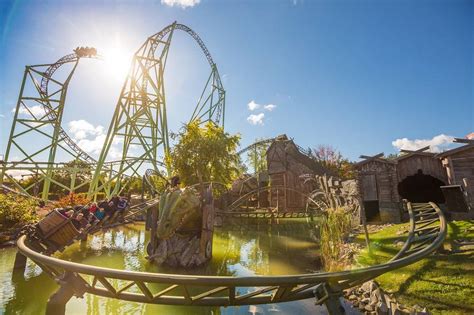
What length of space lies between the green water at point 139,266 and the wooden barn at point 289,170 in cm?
859

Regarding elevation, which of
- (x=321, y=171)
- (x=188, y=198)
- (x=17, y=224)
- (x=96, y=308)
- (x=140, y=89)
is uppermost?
(x=140, y=89)

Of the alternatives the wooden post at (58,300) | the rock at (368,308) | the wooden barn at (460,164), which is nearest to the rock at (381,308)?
the rock at (368,308)

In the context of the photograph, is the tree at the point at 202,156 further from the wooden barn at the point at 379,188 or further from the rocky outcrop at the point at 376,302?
the rocky outcrop at the point at 376,302

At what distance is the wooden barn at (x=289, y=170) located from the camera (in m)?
22.9

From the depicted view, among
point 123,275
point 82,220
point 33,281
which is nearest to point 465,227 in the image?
point 123,275

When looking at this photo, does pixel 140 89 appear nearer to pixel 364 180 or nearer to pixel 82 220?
pixel 82 220

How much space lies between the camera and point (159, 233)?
7.32 meters

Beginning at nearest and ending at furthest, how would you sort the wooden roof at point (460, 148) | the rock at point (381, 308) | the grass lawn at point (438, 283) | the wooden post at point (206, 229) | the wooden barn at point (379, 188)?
the grass lawn at point (438, 283) → the rock at point (381, 308) → the wooden post at point (206, 229) → the wooden roof at point (460, 148) → the wooden barn at point (379, 188)

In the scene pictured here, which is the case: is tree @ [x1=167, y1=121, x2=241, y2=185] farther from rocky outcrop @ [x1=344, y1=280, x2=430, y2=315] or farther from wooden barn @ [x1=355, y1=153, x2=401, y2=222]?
rocky outcrop @ [x1=344, y1=280, x2=430, y2=315]

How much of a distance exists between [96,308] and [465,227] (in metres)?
11.5

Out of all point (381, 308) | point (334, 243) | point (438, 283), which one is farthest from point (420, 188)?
point (381, 308)

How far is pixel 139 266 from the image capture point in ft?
28.3

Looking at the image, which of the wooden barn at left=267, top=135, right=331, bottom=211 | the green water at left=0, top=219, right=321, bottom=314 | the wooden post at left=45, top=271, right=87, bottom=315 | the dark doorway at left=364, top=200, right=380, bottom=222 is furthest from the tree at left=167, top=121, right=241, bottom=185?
the wooden post at left=45, top=271, right=87, bottom=315

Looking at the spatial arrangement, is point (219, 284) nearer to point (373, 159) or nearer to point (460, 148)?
point (373, 159)
